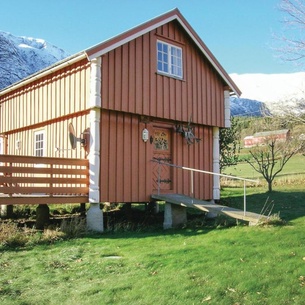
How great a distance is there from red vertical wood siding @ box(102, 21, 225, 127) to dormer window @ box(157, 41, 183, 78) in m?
0.18

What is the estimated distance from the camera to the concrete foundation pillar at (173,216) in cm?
1189

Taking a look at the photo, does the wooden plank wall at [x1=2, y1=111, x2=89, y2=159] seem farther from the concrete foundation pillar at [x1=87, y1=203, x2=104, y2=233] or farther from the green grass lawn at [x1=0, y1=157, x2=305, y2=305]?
the green grass lawn at [x1=0, y1=157, x2=305, y2=305]

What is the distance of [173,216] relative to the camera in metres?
11.9

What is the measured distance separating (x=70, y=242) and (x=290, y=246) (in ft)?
16.2

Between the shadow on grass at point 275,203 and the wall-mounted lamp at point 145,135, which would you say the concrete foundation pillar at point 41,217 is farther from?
the shadow on grass at point 275,203

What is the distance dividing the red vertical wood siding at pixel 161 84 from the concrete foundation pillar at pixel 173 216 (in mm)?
2985

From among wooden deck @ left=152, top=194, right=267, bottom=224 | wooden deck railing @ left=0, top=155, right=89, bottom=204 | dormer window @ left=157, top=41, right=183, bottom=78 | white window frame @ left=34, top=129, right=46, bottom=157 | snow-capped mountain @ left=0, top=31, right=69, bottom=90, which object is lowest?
wooden deck @ left=152, top=194, right=267, bottom=224

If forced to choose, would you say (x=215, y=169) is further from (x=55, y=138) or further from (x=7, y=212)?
(x=7, y=212)

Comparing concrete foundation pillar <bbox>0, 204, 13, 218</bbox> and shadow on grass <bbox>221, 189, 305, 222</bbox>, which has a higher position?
shadow on grass <bbox>221, 189, 305, 222</bbox>

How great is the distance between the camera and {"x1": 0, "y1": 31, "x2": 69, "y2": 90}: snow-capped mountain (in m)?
47.8

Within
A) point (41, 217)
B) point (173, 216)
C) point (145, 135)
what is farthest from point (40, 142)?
point (173, 216)

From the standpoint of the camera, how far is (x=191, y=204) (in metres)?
11.4

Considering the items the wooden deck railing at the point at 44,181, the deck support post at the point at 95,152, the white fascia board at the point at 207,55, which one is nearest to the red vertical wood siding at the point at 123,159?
the deck support post at the point at 95,152

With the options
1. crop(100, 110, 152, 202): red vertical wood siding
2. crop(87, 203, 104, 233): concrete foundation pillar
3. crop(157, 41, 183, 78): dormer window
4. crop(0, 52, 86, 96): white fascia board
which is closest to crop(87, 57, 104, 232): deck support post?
crop(87, 203, 104, 233): concrete foundation pillar
